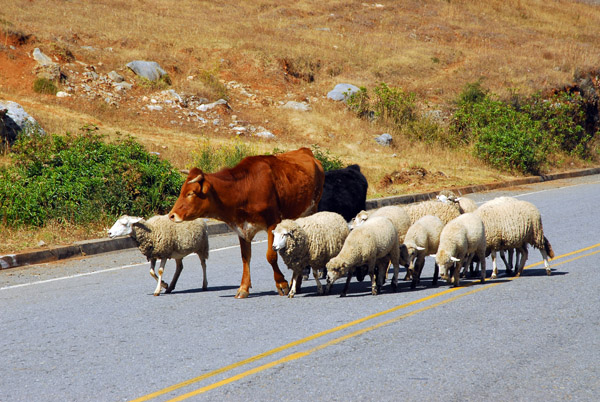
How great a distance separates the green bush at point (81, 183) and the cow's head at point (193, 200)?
628 cm

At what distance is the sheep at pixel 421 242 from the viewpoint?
28.5ft

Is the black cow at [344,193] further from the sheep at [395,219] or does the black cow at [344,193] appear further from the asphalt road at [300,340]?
the asphalt road at [300,340]

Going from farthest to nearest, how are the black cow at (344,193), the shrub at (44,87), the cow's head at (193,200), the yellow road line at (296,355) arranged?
the shrub at (44,87) → the black cow at (344,193) → the cow's head at (193,200) → the yellow road line at (296,355)

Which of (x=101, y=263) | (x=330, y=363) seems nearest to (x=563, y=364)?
(x=330, y=363)

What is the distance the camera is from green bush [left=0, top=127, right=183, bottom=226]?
13.5 metres

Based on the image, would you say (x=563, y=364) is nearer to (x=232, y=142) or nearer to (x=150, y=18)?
(x=232, y=142)

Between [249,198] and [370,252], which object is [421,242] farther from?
[249,198]

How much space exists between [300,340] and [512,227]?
4041 millimetres

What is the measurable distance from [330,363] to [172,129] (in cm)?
2378

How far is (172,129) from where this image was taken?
28422 millimetres

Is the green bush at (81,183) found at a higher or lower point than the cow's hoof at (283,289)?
higher

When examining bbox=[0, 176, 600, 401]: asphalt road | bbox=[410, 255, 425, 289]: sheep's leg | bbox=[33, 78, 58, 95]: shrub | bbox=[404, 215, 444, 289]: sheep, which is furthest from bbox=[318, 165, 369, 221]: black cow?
bbox=[33, 78, 58, 95]: shrub

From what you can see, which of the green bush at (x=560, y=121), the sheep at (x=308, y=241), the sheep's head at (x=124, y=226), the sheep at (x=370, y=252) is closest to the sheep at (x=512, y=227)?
the sheep at (x=370, y=252)

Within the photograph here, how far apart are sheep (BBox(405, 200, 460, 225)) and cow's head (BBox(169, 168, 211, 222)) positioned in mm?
3343
